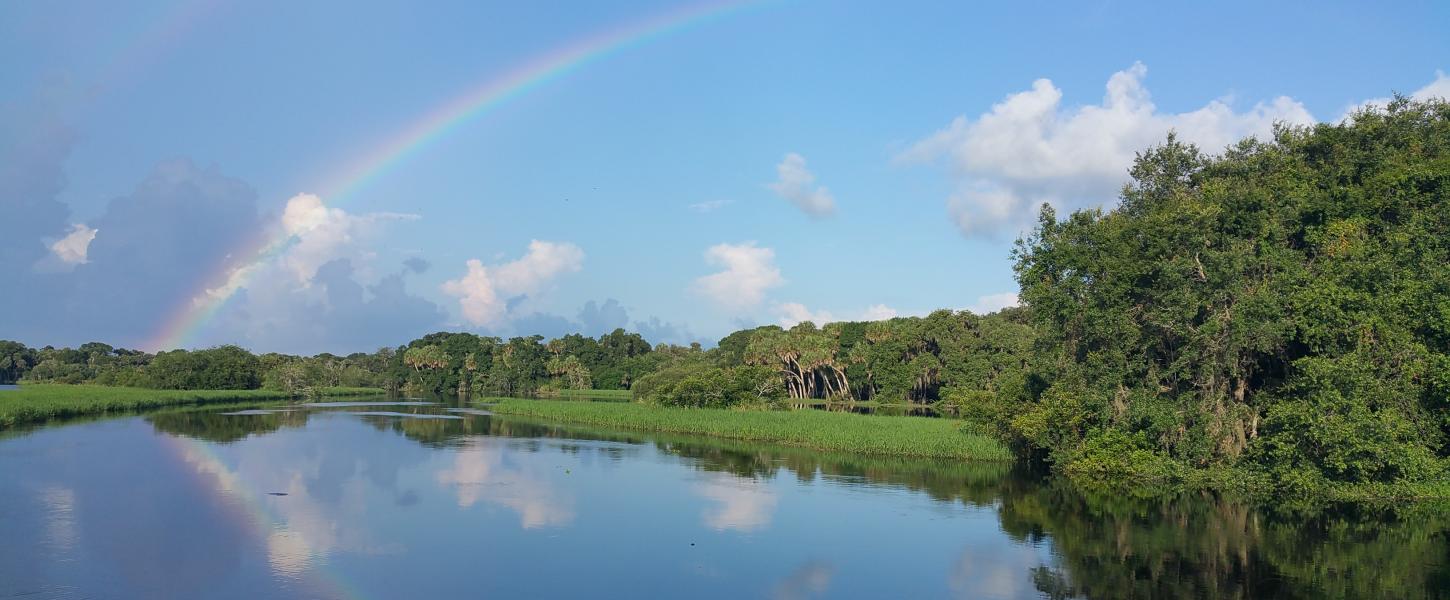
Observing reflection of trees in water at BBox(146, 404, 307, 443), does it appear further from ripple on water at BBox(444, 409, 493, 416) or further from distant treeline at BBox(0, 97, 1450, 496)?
distant treeline at BBox(0, 97, 1450, 496)

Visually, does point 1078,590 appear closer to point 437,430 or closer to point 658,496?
point 658,496

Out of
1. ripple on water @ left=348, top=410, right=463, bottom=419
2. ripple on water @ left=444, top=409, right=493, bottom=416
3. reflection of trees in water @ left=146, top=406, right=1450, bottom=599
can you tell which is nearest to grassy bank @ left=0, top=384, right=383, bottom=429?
ripple on water @ left=348, top=410, right=463, bottom=419

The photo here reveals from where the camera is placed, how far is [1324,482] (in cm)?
2783

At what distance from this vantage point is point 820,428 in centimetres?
4619

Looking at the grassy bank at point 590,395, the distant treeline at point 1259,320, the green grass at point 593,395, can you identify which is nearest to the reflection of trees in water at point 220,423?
the green grass at point 593,395

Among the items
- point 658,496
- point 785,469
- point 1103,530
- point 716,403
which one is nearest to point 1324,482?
point 1103,530

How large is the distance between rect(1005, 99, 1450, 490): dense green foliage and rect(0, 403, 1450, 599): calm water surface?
113 inches

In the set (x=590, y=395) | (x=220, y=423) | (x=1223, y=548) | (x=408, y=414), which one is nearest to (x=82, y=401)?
(x=220, y=423)

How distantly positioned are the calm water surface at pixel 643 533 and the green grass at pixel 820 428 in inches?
103

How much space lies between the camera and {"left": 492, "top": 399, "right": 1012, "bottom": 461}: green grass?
39.9m

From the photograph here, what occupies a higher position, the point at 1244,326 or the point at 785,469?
the point at 1244,326

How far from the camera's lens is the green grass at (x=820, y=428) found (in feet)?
131

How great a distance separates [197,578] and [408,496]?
35.0 feet

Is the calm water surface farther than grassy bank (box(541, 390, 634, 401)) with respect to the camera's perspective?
No
